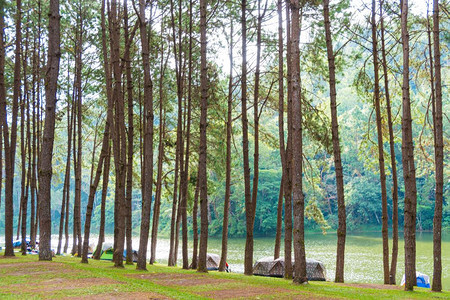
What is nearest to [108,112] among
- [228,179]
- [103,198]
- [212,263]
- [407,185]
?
[228,179]

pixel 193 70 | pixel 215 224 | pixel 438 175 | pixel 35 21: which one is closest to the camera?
pixel 438 175

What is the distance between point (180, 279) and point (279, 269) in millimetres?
8254

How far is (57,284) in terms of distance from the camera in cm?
788

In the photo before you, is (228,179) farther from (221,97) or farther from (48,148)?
(48,148)

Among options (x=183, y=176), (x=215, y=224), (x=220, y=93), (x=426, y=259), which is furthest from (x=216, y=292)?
(x=215, y=224)

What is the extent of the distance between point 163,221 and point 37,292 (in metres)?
61.0

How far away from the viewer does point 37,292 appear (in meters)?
6.99

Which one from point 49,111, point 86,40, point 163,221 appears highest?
point 86,40

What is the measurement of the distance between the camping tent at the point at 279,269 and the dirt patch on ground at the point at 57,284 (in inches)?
393

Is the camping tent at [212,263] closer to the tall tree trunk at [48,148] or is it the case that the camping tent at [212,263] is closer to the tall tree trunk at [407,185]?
the tall tree trunk at [48,148]

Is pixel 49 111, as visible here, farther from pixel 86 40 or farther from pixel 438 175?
pixel 438 175

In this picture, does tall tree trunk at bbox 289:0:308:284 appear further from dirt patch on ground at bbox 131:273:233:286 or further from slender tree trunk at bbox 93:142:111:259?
slender tree trunk at bbox 93:142:111:259

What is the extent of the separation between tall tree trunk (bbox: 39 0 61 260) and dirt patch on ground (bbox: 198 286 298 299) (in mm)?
4928

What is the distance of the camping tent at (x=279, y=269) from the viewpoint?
17.6 metres
